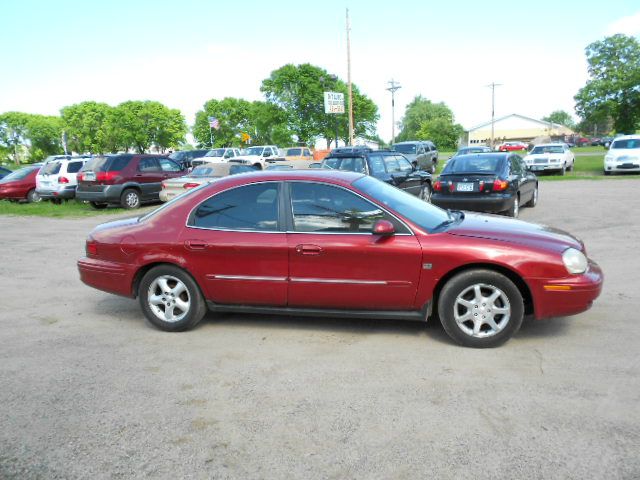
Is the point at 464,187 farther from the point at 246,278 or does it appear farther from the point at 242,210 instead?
the point at 246,278

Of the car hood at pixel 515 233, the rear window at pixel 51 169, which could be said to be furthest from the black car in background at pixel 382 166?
the rear window at pixel 51 169

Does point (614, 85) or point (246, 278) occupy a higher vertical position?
point (614, 85)

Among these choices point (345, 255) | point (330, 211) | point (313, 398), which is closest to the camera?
point (313, 398)

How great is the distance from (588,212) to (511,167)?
89.3 inches

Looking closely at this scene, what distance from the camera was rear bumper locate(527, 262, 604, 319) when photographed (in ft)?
13.9

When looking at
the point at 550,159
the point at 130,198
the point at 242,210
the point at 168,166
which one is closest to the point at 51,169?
the point at 130,198

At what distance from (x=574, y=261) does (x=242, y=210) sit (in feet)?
9.68

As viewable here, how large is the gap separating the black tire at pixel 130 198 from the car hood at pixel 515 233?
13.6m

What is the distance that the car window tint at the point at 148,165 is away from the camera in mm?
16891

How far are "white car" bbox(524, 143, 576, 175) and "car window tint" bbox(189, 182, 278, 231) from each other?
22.0 metres

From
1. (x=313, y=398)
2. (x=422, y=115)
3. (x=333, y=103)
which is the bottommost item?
(x=313, y=398)

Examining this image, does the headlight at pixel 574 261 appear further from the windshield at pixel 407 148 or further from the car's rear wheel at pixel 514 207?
the windshield at pixel 407 148

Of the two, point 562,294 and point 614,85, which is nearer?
point 562,294

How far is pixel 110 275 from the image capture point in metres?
5.19
